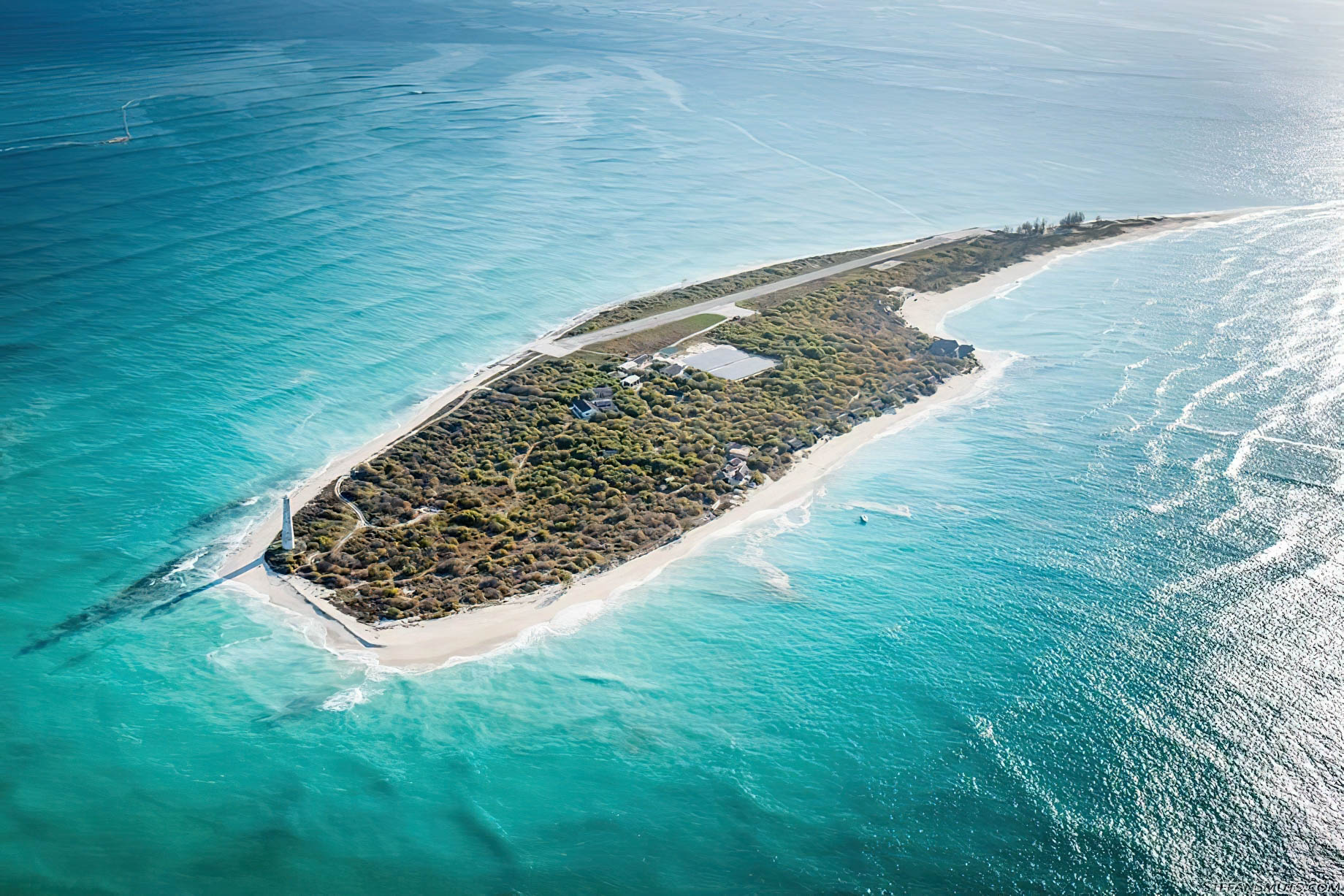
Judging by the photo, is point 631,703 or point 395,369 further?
point 395,369

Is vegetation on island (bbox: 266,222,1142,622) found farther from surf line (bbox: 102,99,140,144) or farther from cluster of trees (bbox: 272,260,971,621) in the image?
surf line (bbox: 102,99,140,144)

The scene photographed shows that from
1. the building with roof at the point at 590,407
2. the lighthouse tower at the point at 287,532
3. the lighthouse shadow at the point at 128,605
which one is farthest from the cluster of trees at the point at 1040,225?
the lighthouse shadow at the point at 128,605

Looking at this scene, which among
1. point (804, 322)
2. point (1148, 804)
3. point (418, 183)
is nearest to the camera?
point (1148, 804)

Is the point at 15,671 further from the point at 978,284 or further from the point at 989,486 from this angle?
the point at 978,284

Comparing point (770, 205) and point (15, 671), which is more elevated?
point (770, 205)

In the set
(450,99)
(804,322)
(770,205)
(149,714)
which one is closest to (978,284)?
(804,322)

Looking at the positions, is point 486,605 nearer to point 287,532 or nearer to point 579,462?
point 287,532

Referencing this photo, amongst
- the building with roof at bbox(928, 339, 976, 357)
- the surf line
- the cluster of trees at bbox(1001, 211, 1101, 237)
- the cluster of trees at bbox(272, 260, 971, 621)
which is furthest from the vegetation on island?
the surf line

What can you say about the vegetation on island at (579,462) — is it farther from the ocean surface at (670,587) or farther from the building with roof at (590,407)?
the ocean surface at (670,587)
